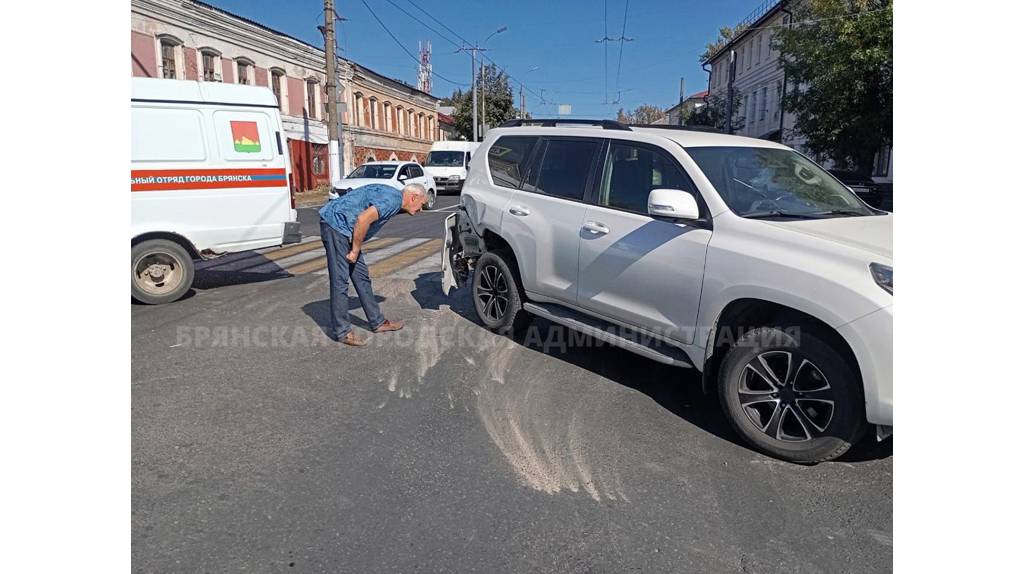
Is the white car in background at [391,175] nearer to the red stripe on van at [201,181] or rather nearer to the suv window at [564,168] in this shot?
the red stripe on van at [201,181]

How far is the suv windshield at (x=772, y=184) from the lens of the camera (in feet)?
13.5

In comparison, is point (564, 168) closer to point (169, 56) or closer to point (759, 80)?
point (169, 56)

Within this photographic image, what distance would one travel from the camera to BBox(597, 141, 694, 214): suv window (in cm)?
445

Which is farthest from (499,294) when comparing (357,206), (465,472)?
(465,472)

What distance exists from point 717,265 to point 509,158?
8.73 ft

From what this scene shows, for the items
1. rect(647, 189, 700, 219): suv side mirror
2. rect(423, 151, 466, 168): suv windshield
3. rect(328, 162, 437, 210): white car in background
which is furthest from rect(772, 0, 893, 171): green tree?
rect(647, 189, 700, 219): suv side mirror

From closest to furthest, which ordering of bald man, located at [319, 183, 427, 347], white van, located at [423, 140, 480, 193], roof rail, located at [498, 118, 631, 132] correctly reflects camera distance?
roof rail, located at [498, 118, 631, 132]
bald man, located at [319, 183, 427, 347]
white van, located at [423, 140, 480, 193]

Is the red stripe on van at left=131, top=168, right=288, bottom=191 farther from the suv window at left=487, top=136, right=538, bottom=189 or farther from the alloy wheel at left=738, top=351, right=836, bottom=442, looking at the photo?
the alloy wheel at left=738, top=351, right=836, bottom=442

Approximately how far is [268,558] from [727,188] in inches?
131

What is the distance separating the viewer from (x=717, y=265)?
383cm

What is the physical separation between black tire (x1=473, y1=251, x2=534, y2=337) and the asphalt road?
1.11 feet

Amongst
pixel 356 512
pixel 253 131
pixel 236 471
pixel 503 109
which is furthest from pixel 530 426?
Result: pixel 503 109

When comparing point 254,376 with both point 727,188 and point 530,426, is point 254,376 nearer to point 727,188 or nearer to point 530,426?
point 530,426

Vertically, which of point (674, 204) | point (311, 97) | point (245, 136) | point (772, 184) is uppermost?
point (311, 97)
